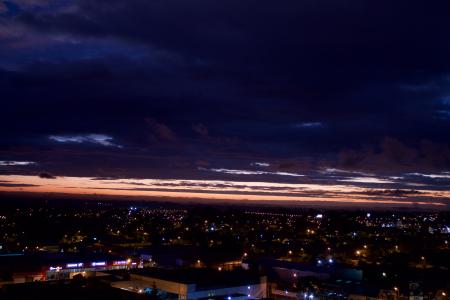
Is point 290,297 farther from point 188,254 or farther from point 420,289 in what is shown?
point 188,254

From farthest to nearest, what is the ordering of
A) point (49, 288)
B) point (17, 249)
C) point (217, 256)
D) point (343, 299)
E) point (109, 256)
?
point (17, 249), point (217, 256), point (109, 256), point (343, 299), point (49, 288)

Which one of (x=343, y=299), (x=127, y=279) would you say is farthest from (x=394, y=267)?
(x=127, y=279)

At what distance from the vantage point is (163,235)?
53.8 m

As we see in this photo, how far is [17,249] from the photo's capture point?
120 ft

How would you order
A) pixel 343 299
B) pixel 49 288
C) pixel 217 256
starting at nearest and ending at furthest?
pixel 49 288 < pixel 343 299 < pixel 217 256

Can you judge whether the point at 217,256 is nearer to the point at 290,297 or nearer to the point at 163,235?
the point at 290,297

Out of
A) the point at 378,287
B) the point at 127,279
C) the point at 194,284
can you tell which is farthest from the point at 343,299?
the point at 127,279

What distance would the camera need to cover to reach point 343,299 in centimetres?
1964

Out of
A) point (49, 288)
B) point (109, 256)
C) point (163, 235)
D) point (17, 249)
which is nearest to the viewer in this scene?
point (49, 288)

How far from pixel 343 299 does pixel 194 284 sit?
233 inches

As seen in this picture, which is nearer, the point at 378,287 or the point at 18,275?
the point at 378,287

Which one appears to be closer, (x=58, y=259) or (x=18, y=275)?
(x=18, y=275)

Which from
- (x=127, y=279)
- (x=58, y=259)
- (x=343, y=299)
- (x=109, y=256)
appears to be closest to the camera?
(x=343, y=299)

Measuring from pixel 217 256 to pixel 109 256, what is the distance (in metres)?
6.67
